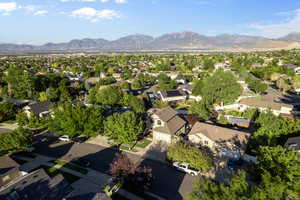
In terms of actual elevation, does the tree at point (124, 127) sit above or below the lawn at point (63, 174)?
above

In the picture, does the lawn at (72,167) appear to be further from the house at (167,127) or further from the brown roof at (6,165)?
the house at (167,127)

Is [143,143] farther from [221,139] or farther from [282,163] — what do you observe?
[282,163]

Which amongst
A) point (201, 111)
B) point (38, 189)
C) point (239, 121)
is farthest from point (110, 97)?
point (239, 121)

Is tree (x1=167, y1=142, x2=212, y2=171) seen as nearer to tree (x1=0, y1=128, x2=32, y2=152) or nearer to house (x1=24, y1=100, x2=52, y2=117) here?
tree (x1=0, y1=128, x2=32, y2=152)

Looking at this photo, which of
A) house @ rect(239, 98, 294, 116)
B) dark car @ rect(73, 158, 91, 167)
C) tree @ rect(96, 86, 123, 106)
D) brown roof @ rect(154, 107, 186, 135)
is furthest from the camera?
tree @ rect(96, 86, 123, 106)

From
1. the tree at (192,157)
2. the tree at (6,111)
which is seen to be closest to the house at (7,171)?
the tree at (192,157)

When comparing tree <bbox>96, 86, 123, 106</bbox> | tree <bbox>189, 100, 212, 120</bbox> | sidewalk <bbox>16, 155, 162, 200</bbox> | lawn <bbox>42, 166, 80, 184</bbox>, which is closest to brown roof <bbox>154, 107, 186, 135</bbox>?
tree <bbox>189, 100, 212, 120</bbox>

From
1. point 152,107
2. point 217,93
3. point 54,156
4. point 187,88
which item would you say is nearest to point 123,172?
point 54,156
